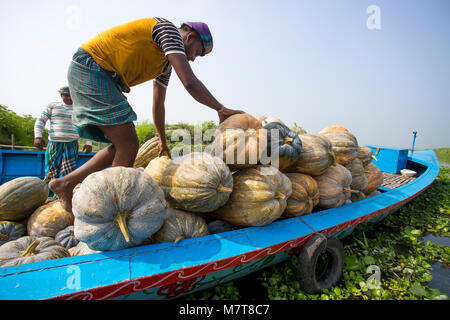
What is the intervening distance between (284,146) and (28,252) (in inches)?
98.3

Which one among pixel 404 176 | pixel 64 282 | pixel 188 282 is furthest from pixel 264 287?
pixel 404 176

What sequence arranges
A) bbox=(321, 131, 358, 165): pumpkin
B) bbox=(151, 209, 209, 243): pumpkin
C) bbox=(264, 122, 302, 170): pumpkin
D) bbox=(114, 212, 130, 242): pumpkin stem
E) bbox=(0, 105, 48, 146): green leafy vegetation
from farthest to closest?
bbox=(0, 105, 48, 146): green leafy vegetation < bbox=(321, 131, 358, 165): pumpkin < bbox=(264, 122, 302, 170): pumpkin < bbox=(151, 209, 209, 243): pumpkin < bbox=(114, 212, 130, 242): pumpkin stem

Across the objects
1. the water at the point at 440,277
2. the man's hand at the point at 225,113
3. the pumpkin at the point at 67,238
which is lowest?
the water at the point at 440,277

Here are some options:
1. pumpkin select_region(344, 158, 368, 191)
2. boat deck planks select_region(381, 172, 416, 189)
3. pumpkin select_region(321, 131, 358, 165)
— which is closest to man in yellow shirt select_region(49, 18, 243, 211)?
pumpkin select_region(321, 131, 358, 165)

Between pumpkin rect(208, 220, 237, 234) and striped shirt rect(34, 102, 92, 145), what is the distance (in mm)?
3725

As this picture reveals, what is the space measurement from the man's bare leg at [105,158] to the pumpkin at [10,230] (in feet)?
1.72

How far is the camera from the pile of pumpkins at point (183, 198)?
5.24 feet

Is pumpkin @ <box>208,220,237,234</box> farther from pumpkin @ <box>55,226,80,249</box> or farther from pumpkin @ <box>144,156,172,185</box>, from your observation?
pumpkin @ <box>55,226,80,249</box>

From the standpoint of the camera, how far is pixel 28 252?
1803 mm

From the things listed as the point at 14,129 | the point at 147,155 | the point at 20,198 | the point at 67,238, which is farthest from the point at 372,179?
the point at 14,129

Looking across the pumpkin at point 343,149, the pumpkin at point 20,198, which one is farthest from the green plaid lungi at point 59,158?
the pumpkin at point 343,149

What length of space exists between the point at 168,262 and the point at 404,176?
312 inches

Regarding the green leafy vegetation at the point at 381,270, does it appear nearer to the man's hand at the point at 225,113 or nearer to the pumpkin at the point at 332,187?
the pumpkin at the point at 332,187

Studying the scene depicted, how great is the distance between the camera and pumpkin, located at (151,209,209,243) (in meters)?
1.89
